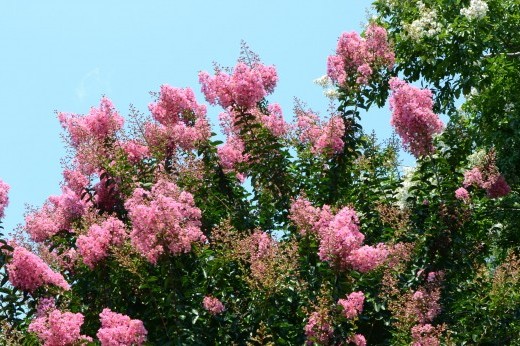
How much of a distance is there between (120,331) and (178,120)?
10.3ft

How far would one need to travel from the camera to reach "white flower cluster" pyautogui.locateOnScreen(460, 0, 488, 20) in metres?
9.46

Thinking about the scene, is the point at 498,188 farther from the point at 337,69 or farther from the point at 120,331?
the point at 120,331

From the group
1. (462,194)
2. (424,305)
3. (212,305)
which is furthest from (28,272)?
(462,194)

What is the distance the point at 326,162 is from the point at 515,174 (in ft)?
9.96

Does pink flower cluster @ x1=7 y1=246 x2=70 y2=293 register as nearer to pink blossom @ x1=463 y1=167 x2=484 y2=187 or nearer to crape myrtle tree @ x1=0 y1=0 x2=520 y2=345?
crape myrtle tree @ x1=0 y1=0 x2=520 y2=345

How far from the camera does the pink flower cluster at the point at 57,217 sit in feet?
26.1

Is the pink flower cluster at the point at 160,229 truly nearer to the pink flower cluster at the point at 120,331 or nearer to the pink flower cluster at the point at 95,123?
the pink flower cluster at the point at 120,331

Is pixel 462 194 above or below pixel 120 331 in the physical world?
above

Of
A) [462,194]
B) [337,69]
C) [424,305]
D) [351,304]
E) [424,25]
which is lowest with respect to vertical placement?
[351,304]

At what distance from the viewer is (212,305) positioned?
6.38m

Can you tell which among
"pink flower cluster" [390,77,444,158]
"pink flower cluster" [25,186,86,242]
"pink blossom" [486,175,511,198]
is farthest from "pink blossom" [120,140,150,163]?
"pink blossom" [486,175,511,198]

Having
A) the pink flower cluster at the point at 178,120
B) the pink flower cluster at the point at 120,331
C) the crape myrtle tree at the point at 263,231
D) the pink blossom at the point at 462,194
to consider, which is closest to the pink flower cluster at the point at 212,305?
the crape myrtle tree at the point at 263,231

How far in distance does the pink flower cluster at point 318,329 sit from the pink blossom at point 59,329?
1752mm

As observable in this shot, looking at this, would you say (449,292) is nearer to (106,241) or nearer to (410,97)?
(410,97)
